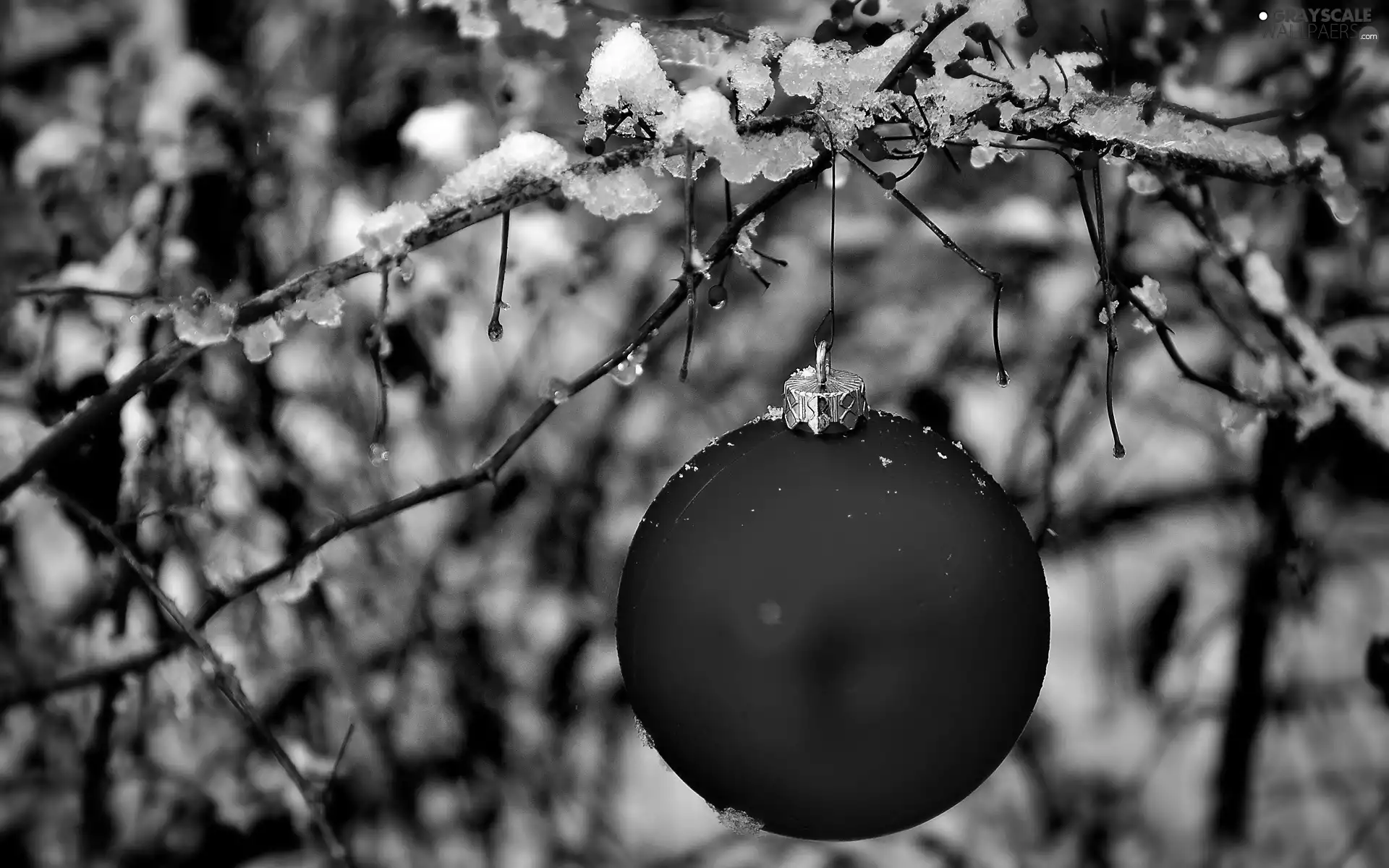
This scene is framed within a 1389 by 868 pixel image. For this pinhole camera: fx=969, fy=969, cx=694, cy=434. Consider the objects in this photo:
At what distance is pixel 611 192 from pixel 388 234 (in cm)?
17

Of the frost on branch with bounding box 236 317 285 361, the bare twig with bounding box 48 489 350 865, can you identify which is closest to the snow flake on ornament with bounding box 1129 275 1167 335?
the frost on branch with bounding box 236 317 285 361

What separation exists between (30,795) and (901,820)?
2.06 metres

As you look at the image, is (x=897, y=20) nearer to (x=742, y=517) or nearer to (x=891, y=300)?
(x=742, y=517)

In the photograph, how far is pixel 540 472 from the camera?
6.82 ft

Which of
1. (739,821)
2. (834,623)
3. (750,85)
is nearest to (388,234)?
(750,85)

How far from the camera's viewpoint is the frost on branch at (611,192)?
0.75 m

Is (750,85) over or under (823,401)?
over

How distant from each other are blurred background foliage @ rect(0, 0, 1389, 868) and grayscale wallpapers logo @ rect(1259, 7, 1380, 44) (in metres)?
0.06

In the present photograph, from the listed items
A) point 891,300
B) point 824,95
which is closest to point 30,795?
point 891,300

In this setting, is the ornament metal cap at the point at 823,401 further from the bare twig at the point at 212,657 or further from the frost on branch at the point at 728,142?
the bare twig at the point at 212,657

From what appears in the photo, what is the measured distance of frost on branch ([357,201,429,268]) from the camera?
0.72 m

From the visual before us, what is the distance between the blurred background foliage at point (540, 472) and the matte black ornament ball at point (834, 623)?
0.94 metres

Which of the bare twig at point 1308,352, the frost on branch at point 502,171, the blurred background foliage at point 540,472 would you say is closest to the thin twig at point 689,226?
the frost on branch at point 502,171

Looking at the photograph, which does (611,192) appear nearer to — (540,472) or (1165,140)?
(1165,140)
